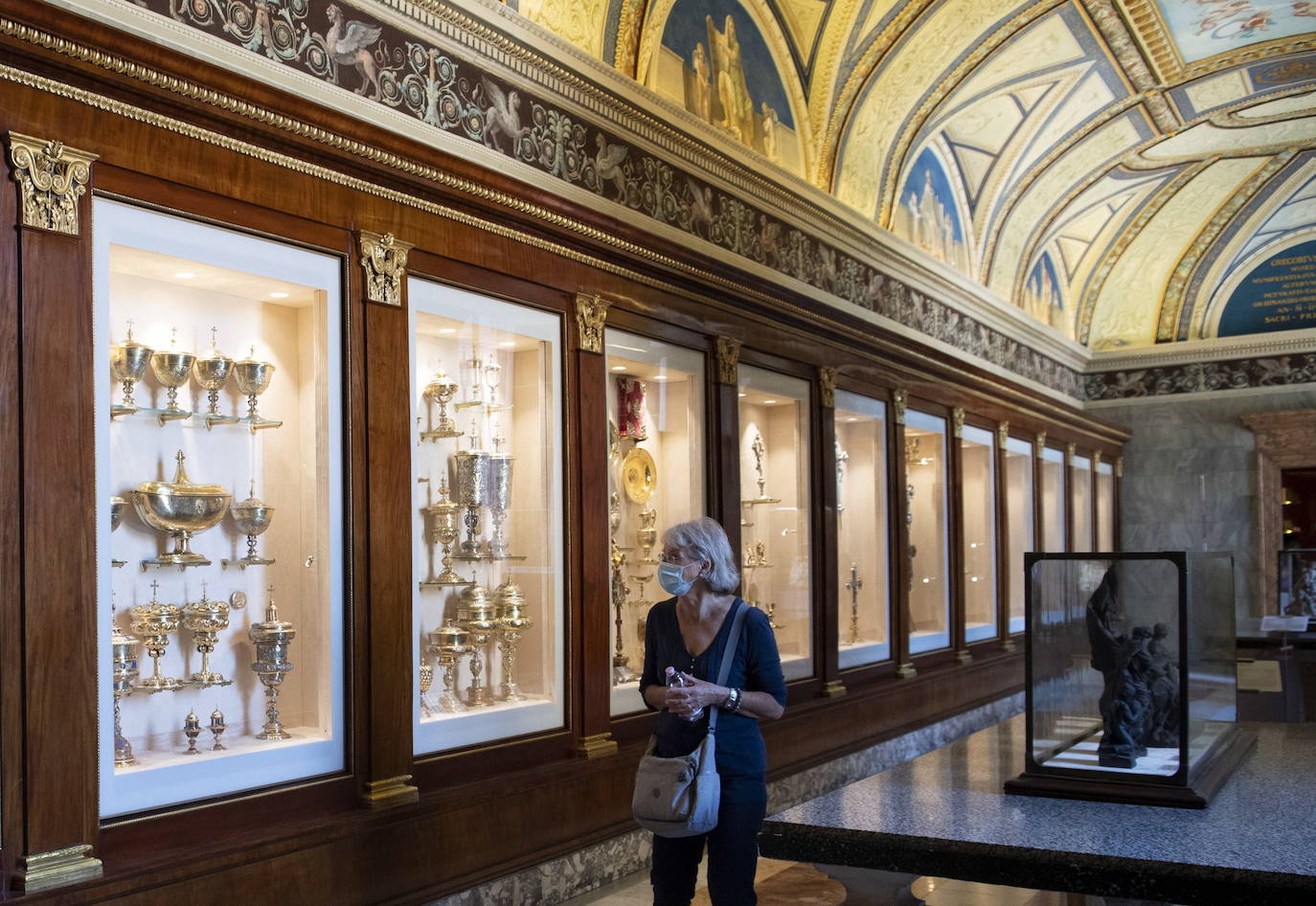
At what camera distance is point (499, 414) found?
722 cm

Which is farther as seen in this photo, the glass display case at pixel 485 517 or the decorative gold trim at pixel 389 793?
the glass display case at pixel 485 517

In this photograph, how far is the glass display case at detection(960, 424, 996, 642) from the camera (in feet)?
50.2

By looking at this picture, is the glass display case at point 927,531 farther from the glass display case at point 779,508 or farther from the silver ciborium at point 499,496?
the silver ciborium at point 499,496

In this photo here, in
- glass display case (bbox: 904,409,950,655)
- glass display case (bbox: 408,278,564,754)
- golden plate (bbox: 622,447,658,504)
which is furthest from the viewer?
glass display case (bbox: 904,409,950,655)

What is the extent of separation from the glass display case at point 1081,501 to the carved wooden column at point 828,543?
9.05 m

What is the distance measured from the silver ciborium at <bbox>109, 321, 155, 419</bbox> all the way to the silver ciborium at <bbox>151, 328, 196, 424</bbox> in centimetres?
7

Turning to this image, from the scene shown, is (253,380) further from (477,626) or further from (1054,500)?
(1054,500)

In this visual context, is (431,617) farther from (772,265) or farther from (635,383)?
(772,265)

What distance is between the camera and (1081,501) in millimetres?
20047

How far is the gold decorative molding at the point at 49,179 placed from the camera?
4.69 m

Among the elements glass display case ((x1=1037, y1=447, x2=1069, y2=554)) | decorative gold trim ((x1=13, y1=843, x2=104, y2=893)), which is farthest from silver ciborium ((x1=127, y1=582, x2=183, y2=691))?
glass display case ((x1=1037, y1=447, x2=1069, y2=554))

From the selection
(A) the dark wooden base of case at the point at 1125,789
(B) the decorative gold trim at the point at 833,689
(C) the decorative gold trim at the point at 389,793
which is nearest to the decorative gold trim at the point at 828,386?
(B) the decorative gold trim at the point at 833,689

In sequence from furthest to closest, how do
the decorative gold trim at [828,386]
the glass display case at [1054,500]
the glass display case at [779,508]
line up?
the glass display case at [1054,500] < the decorative gold trim at [828,386] < the glass display case at [779,508]

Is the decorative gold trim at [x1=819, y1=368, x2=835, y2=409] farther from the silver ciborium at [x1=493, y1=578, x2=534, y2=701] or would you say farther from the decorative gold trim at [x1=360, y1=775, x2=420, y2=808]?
the decorative gold trim at [x1=360, y1=775, x2=420, y2=808]
